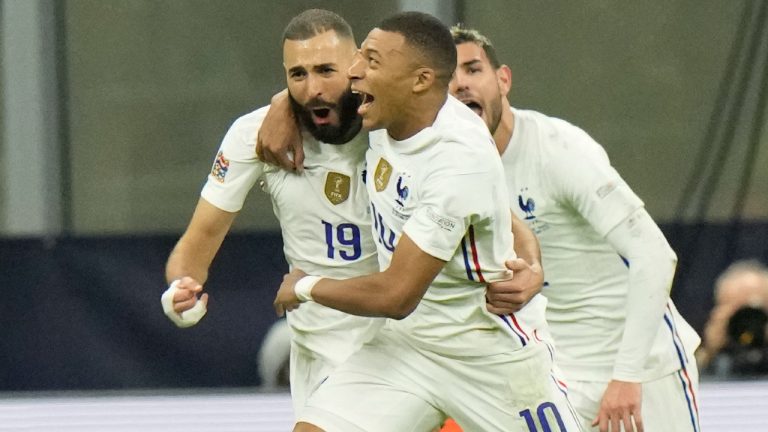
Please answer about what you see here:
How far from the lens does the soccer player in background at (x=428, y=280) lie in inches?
124

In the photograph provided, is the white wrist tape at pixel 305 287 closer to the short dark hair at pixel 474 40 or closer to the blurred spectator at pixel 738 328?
the short dark hair at pixel 474 40

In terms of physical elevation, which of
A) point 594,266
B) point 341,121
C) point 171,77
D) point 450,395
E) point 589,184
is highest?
point 341,121

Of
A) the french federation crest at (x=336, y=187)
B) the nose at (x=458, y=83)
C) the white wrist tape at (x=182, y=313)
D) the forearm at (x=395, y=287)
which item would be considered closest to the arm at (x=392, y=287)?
the forearm at (x=395, y=287)

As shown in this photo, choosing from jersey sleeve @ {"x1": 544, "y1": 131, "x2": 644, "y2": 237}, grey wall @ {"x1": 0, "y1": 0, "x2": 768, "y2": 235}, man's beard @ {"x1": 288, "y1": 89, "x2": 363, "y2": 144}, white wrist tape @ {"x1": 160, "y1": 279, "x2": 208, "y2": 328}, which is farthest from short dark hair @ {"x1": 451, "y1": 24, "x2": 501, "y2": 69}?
grey wall @ {"x1": 0, "y1": 0, "x2": 768, "y2": 235}

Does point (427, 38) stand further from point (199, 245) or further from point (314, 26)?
point (199, 245)

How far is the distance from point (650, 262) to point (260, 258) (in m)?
3.16

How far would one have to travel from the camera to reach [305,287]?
10.7 ft

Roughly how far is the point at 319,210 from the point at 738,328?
300 cm

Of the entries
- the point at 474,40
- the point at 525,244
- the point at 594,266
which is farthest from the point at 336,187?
the point at 594,266

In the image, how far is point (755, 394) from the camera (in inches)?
212

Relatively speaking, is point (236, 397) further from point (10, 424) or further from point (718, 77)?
point (718, 77)

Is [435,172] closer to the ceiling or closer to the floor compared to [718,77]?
closer to the ceiling

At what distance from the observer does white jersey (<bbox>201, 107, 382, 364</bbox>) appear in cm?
362

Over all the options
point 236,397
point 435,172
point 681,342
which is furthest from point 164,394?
point 435,172
